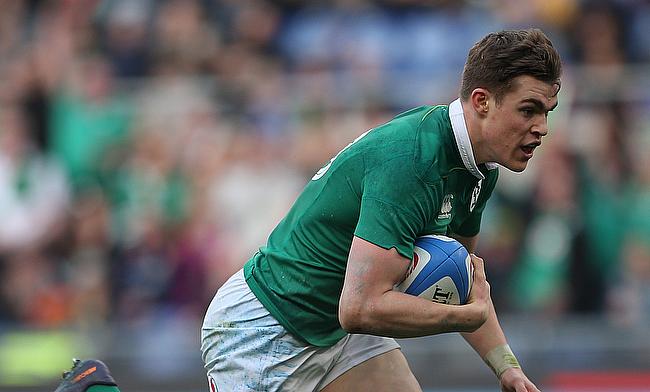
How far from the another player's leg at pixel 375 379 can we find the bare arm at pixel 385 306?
654mm

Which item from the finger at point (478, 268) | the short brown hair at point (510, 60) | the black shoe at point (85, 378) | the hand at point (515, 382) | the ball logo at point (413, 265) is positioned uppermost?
the short brown hair at point (510, 60)

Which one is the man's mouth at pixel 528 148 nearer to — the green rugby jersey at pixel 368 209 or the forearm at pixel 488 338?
the green rugby jersey at pixel 368 209

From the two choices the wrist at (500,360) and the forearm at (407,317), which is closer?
the forearm at (407,317)

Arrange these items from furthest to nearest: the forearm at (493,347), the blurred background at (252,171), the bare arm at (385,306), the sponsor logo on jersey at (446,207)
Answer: the blurred background at (252,171) → the forearm at (493,347) → the sponsor logo on jersey at (446,207) → the bare arm at (385,306)

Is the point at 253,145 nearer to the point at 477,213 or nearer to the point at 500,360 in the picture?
the point at 477,213

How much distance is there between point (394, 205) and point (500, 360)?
107 centimetres

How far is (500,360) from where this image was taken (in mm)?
5156

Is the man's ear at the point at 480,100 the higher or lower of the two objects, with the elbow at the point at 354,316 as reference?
higher

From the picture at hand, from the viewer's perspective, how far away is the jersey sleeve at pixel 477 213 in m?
5.02

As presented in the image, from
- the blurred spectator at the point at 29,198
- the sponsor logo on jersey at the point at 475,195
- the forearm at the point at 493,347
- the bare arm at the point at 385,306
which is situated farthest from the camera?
the blurred spectator at the point at 29,198

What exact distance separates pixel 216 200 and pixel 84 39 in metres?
2.49

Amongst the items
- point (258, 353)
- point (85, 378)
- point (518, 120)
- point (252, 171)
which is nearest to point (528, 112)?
point (518, 120)

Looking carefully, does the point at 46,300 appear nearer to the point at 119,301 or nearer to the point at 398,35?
the point at 119,301

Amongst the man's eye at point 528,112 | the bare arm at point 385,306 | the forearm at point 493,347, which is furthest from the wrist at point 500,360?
the man's eye at point 528,112
